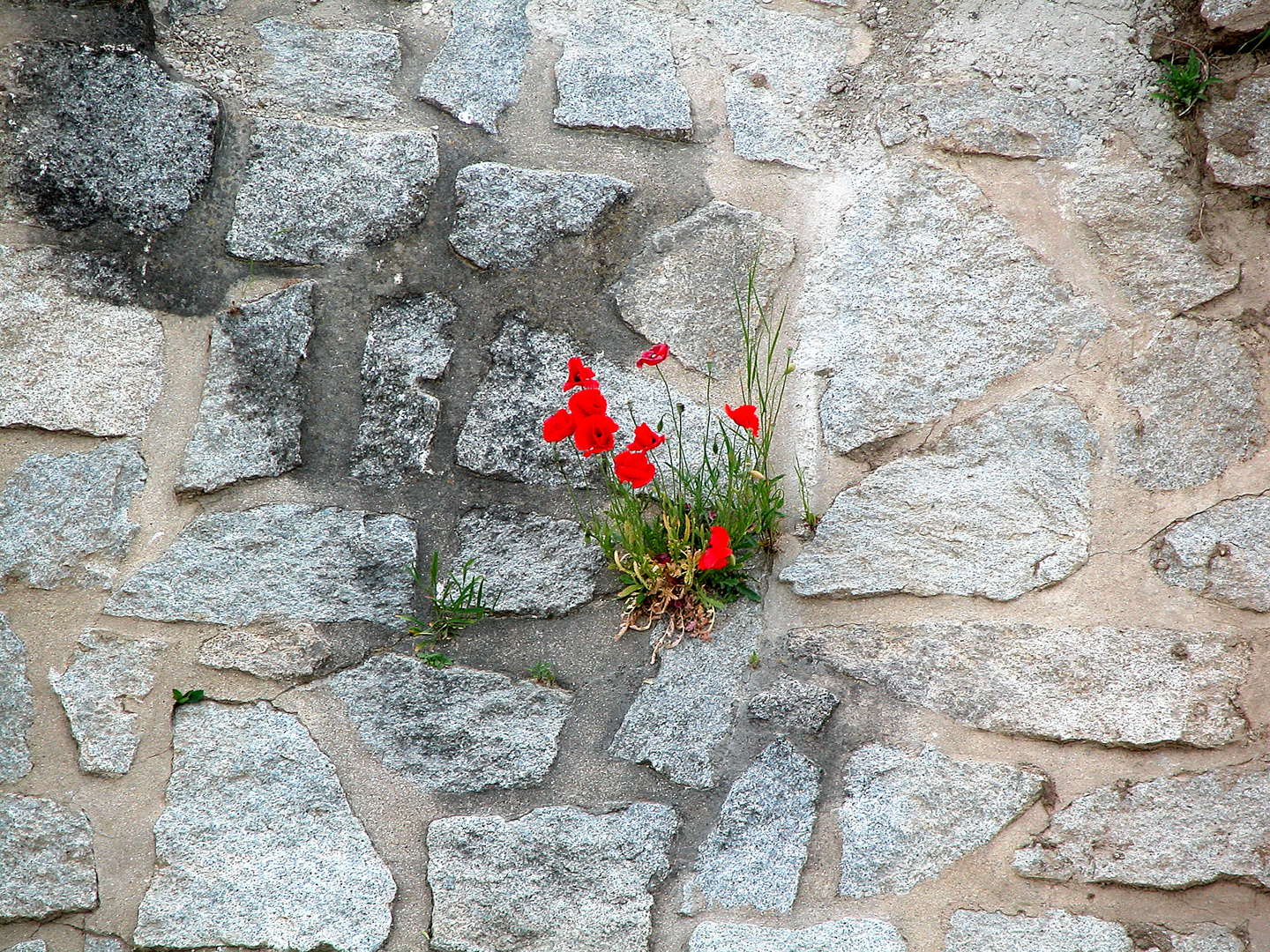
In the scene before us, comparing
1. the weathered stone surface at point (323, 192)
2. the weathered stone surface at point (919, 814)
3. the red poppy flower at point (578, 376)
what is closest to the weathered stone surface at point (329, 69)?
the weathered stone surface at point (323, 192)

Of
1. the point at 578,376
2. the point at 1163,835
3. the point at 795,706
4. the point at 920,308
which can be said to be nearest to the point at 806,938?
the point at 795,706

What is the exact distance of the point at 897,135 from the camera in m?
1.84

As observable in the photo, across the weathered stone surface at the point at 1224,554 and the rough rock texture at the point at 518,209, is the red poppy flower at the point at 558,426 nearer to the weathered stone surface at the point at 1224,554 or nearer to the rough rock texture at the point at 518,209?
the rough rock texture at the point at 518,209

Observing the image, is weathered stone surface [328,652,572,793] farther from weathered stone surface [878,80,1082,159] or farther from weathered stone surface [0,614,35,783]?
weathered stone surface [878,80,1082,159]

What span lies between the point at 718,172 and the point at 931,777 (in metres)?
1.28

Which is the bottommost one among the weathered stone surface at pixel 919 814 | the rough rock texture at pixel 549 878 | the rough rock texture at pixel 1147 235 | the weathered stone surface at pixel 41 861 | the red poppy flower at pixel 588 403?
the weathered stone surface at pixel 41 861

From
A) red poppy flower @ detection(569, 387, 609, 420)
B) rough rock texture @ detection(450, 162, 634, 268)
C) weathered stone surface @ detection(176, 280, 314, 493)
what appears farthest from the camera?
rough rock texture @ detection(450, 162, 634, 268)

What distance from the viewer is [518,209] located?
1.82 metres

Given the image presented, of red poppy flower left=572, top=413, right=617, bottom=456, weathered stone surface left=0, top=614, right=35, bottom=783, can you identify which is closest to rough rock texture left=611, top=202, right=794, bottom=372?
red poppy flower left=572, top=413, right=617, bottom=456

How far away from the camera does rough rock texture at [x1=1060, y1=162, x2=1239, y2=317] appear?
5.57ft

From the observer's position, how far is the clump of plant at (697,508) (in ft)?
5.66

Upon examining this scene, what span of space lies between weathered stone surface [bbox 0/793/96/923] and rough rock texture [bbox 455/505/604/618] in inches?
32.6

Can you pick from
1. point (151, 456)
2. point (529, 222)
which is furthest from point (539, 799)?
point (529, 222)

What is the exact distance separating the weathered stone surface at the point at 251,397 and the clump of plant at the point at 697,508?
0.53m
